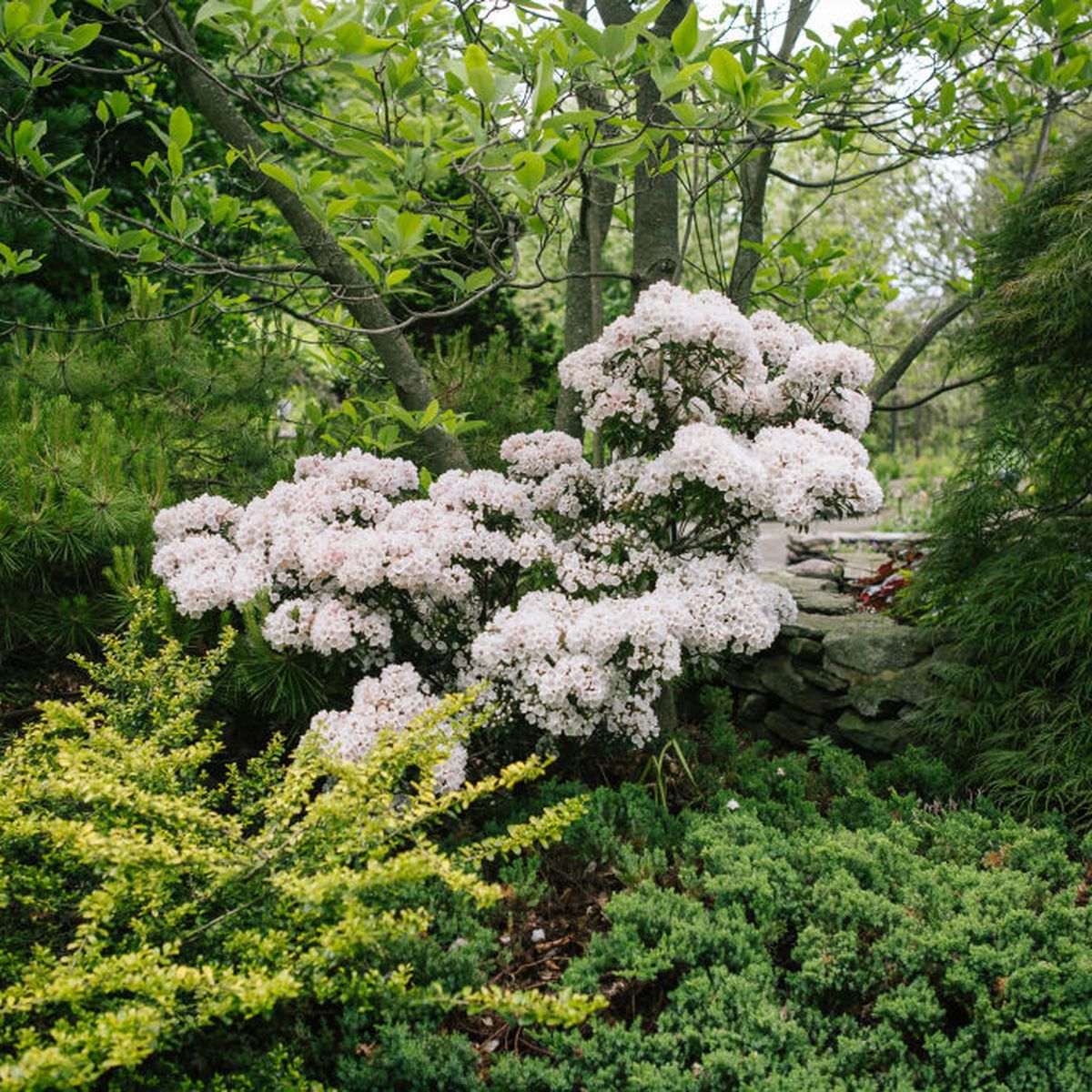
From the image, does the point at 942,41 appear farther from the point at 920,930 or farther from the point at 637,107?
the point at 920,930

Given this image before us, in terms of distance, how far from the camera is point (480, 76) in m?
2.31

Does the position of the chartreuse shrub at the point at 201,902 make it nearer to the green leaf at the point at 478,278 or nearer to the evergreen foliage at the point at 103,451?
the evergreen foliage at the point at 103,451

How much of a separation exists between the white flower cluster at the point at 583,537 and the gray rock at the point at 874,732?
0.67 m

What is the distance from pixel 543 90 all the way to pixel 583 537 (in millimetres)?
1439

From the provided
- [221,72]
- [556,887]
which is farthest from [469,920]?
[221,72]

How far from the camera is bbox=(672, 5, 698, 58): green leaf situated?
7.80ft

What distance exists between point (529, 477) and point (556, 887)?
146 cm

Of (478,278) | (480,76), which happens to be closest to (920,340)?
(478,278)

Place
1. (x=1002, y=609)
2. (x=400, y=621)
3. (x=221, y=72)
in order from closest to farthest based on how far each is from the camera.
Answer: (x=400, y=621) → (x=1002, y=609) → (x=221, y=72)

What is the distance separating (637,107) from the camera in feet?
11.7

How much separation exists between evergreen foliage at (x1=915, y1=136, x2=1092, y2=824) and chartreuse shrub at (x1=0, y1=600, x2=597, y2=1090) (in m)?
1.64

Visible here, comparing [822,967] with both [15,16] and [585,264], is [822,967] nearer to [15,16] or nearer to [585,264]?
[15,16]

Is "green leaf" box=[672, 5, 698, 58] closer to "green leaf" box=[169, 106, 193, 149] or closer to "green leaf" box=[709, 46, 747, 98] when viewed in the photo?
"green leaf" box=[709, 46, 747, 98]

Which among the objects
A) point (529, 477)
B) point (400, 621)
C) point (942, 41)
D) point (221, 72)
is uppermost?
point (221, 72)
